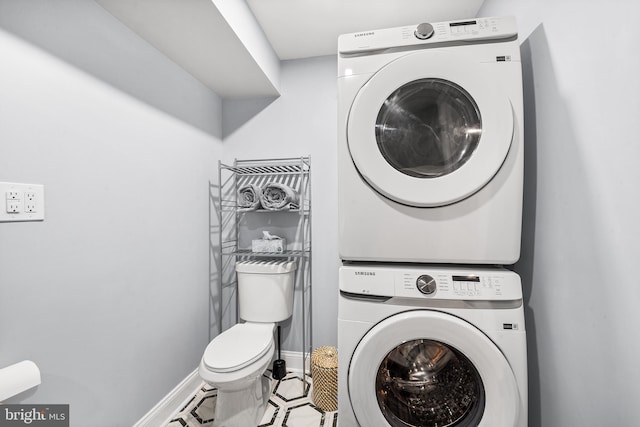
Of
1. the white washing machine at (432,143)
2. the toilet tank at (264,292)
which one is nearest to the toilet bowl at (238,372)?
the toilet tank at (264,292)

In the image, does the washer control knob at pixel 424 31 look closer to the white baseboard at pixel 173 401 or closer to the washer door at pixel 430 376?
the washer door at pixel 430 376

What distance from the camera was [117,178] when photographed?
123 centimetres

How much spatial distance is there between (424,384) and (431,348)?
0.15 m

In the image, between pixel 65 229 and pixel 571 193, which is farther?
pixel 65 229

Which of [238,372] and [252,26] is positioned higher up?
[252,26]

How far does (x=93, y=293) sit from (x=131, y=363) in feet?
1.38

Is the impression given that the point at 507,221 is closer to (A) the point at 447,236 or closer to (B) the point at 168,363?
(A) the point at 447,236

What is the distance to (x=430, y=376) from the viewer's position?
109cm

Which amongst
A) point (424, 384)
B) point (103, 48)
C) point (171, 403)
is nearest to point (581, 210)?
point (424, 384)

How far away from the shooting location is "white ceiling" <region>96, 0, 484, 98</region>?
4.03 feet

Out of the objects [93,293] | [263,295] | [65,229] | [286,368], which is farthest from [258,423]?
[65,229]

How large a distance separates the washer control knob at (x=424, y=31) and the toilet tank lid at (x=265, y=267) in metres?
1.43

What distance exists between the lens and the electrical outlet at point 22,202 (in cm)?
86

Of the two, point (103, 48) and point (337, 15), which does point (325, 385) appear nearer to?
point (103, 48)
